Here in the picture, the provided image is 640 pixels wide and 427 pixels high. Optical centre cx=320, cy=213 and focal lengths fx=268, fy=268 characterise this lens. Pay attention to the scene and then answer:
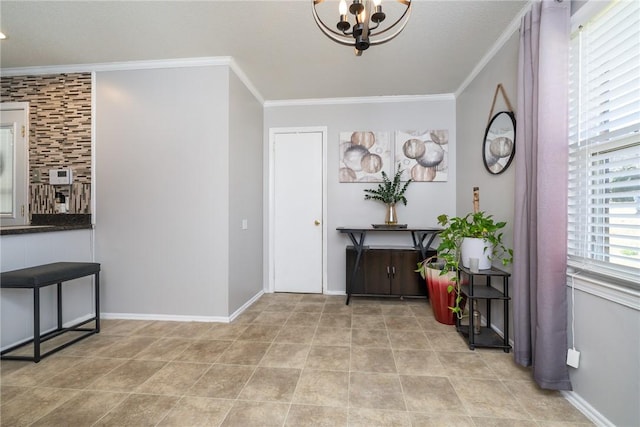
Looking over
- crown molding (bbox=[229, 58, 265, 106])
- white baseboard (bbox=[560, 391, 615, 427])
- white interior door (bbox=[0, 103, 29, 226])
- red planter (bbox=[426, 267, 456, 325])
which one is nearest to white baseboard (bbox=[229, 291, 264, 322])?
red planter (bbox=[426, 267, 456, 325])

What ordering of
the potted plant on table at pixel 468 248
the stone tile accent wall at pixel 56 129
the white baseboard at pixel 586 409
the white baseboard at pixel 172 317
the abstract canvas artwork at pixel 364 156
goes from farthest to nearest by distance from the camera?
the abstract canvas artwork at pixel 364 156, the stone tile accent wall at pixel 56 129, the white baseboard at pixel 172 317, the potted plant on table at pixel 468 248, the white baseboard at pixel 586 409

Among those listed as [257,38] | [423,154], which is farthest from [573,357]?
[257,38]

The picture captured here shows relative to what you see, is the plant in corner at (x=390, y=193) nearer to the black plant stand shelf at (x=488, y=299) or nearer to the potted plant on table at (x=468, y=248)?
the potted plant on table at (x=468, y=248)

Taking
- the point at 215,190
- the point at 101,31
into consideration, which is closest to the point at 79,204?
the point at 215,190

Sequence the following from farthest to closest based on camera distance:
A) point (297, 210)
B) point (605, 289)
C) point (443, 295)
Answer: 1. point (297, 210)
2. point (443, 295)
3. point (605, 289)

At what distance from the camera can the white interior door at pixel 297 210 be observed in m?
3.74

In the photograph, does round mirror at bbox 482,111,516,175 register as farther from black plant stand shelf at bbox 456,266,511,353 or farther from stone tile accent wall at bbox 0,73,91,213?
stone tile accent wall at bbox 0,73,91,213

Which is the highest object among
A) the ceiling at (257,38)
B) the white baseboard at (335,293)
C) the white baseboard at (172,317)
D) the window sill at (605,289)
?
the ceiling at (257,38)

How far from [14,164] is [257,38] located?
3.02 metres

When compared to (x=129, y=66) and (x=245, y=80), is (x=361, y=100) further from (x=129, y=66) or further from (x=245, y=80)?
(x=129, y=66)

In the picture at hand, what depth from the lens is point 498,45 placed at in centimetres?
239

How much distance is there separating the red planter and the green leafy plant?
42.8 inches

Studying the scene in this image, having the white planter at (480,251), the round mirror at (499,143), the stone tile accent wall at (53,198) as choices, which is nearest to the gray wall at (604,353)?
the round mirror at (499,143)

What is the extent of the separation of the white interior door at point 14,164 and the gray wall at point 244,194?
225 centimetres
